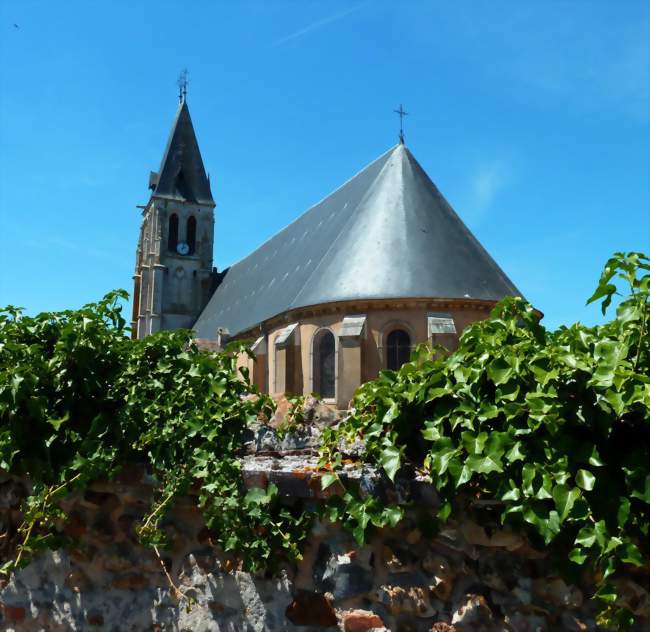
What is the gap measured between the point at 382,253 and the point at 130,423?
17.6 m

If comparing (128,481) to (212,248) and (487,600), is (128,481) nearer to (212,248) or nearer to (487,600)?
(487,600)

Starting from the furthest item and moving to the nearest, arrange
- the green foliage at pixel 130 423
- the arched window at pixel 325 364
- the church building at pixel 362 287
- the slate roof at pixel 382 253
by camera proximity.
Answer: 1. the arched window at pixel 325 364
2. the slate roof at pixel 382 253
3. the church building at pixel 362 287
4. the green foliage at pixel 130 423

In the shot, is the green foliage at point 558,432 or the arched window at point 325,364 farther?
the arched window at point 325,364

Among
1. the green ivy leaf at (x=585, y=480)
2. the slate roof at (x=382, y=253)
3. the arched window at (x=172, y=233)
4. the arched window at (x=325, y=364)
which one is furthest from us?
the arched window at (x=172, y=233)

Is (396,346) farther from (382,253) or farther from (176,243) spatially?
(176,243)

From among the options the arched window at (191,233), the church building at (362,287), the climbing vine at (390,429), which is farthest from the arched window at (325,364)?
the arched window at (191,233)

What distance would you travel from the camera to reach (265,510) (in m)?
2.82

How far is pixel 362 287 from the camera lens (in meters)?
19.5

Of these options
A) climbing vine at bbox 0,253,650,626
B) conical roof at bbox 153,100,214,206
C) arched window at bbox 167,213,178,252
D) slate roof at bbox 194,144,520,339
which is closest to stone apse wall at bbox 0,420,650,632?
climbing vine at bbox 0,253,650,626

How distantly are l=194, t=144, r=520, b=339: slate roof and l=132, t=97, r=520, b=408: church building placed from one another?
43mm

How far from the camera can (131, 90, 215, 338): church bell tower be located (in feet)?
119

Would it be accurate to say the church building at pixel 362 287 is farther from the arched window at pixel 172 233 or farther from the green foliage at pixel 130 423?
the green foliage at pixel 130 423

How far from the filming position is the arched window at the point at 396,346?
62.1 ft

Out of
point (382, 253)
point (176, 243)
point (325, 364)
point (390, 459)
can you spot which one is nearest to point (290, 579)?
point (390, 459)
